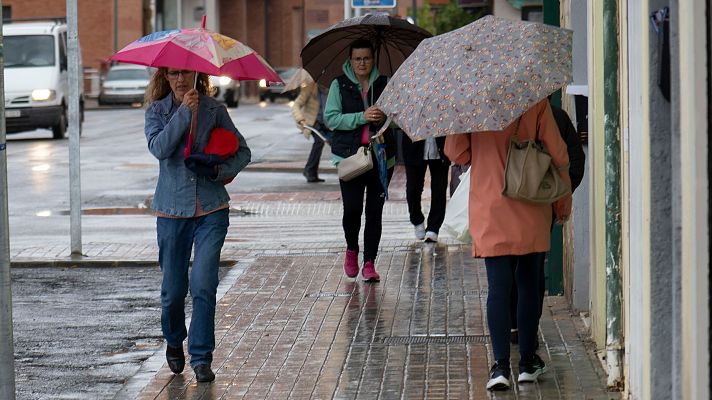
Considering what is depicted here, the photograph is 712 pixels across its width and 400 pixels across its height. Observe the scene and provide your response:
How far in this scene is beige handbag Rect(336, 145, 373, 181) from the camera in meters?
10.2

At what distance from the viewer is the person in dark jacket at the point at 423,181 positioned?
12531 mm

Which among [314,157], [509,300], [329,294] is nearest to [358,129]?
[329,294]

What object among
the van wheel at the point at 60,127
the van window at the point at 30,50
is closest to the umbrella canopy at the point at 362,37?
the van wheel at the point at 60,127

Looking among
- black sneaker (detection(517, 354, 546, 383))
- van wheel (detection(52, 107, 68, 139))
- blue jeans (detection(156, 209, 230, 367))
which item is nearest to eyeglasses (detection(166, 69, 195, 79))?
blue jeans (detection(156, 209, 230, 367))

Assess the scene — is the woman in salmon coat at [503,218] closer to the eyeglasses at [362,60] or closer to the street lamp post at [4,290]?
the street lamp post at [4,290]

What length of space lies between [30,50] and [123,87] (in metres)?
20.7

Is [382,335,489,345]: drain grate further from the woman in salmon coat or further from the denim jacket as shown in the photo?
the denim jacket

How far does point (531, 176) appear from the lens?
6758 mm

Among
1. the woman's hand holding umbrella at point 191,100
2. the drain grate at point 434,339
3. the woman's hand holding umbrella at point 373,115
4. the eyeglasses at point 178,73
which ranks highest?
the eyeglasses at point 178,73

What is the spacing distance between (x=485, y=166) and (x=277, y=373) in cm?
157

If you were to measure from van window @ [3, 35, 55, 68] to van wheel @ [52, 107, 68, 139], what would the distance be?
119 centimetres

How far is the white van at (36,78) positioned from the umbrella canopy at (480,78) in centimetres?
2482

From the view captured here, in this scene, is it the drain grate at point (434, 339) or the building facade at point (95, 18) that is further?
the building facade at point (95, 18)

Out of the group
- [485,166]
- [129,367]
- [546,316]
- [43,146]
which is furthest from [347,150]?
[43,146]
